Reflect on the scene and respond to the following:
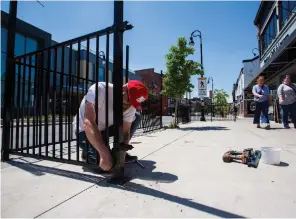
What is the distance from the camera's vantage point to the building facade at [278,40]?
34.5ft

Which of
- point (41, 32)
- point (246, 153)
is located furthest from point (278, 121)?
point (41, 32)

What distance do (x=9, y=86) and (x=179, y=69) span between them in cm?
873

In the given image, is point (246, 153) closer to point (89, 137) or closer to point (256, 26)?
point (89, 137)

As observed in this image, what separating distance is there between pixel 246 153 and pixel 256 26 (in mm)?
30284

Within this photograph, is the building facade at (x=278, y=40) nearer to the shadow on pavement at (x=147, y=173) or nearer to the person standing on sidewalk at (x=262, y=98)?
the person standing on sidewalk at (x=262, y=98)

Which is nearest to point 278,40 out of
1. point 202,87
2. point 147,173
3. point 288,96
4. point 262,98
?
point 202,87

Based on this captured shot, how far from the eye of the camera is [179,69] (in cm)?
1098

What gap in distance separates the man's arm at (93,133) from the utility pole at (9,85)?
1.62 metres

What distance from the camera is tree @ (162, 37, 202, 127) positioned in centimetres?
1086

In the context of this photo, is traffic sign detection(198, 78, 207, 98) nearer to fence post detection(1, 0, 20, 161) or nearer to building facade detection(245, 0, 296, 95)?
building facade detection(245, 0, 296, 95)

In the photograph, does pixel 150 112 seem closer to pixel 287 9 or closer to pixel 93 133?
pixel 93 133

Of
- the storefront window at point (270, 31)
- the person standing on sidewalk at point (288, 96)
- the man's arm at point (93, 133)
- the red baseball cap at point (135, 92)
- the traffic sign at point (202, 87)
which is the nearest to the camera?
the man's arm at point (93, 133)

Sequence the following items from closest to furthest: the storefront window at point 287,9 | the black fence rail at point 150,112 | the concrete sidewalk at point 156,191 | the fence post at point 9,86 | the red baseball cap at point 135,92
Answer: the concrete sidewalk at point 156,191, the red baseball cap at point 135,92, the fence post at point 9,86, the black fence rail at point 150,112, the storefront window at point 287,9

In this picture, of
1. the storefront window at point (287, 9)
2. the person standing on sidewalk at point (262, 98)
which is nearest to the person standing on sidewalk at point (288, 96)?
the person standing on sidewalk at point (262, 98)
